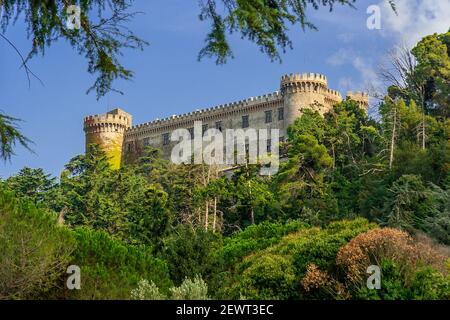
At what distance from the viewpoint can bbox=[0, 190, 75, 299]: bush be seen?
15.9m

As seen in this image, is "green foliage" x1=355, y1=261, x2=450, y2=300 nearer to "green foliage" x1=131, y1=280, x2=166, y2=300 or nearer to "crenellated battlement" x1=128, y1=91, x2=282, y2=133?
"green foliage" x1=131, y1=280, x2=166, y2=300

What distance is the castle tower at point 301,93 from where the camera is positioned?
60.1 m

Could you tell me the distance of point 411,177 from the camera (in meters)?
34.0

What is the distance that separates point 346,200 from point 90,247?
2295cm

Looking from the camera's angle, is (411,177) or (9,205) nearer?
(9,205)

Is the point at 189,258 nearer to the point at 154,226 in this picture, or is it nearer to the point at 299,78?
the point at 154,226

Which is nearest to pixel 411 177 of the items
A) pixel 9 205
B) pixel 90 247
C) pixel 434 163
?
pixel 434 163

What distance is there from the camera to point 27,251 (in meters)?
16.2

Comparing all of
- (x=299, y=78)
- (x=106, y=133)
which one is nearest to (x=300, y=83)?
(x=299, y=78)

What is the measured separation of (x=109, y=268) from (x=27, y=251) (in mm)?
2863

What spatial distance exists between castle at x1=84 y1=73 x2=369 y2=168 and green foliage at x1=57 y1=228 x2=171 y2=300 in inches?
1416

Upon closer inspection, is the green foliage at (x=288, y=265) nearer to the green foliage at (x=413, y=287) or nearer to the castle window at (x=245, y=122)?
the green foliage at (x=413, y=287)

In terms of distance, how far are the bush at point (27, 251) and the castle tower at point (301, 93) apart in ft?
142
